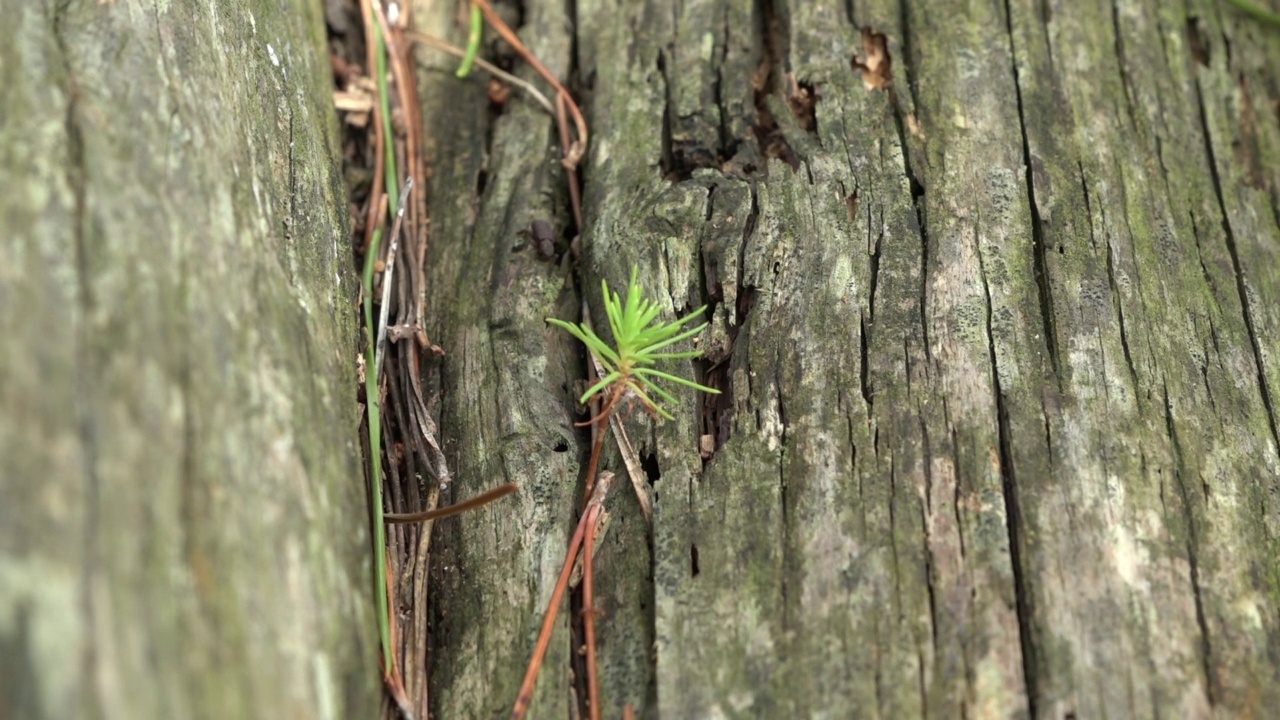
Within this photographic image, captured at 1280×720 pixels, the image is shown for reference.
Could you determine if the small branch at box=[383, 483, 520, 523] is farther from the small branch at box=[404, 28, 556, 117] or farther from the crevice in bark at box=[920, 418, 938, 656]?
the small branch at box=[404, 28, 556, 117]

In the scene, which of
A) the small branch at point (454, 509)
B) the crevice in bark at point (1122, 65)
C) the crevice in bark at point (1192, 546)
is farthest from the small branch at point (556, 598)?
the crevice in bark at point (1122, 65)

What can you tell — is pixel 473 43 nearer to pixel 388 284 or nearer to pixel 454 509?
pixel 388 284

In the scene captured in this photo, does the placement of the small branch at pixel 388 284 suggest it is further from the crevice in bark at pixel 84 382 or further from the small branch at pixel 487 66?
the crevice in bark at pixel 84 382

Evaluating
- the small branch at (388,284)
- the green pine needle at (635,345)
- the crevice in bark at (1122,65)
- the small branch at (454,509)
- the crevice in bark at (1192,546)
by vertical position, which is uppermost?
the crevice in bark at (1122,65)

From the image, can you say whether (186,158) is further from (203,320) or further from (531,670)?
(531,670)

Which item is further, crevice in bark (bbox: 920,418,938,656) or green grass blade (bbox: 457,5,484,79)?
green grass blade (bbox: 457,5,484,79)

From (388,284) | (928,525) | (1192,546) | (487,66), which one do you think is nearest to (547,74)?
(487,66)

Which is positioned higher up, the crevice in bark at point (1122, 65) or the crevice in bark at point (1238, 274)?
the crevice in bark at point (1122, 65)

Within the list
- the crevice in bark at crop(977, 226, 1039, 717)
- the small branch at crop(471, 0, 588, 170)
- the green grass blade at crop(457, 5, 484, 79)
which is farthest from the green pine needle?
the green grass blade at crop(457, 5, 484, 79)
